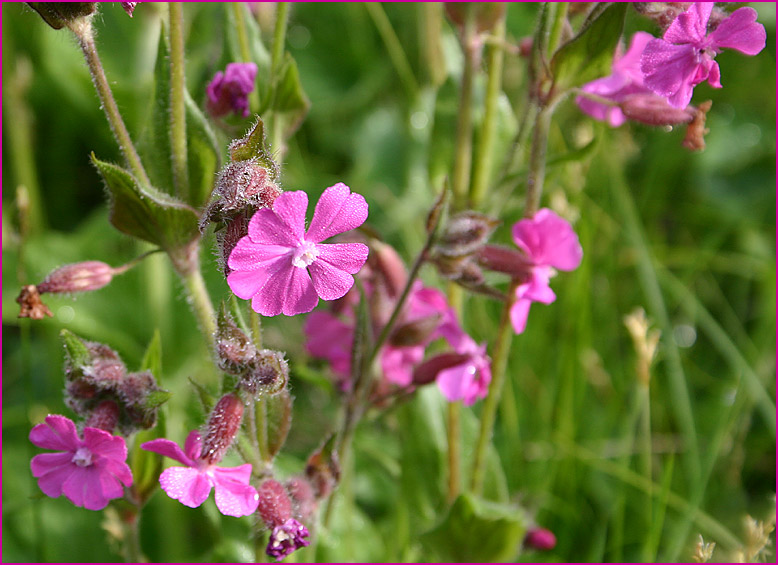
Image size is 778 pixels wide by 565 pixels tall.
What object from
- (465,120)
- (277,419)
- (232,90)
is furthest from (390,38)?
(277,419)

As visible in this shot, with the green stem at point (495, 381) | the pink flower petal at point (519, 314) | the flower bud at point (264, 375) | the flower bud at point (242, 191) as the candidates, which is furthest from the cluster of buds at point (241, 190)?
the green stem at point (495, 381)

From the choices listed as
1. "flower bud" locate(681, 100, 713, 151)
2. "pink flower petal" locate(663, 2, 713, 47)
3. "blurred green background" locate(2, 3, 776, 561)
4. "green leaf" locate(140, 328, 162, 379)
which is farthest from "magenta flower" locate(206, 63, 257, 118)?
"flower bud" locate(681, 100, 713, 151)

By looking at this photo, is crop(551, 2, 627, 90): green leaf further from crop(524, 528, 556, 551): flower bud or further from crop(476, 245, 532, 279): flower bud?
crop(524, 528, 556, 551): flower bud

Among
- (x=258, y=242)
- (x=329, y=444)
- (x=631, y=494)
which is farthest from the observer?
(x=631, y=494)

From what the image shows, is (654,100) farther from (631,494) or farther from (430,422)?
(631,494)

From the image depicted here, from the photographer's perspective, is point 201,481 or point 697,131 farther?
point 697,131

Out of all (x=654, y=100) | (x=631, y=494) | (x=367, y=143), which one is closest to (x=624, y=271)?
(x=631, y=494)

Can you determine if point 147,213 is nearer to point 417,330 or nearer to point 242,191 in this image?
point 242,191
